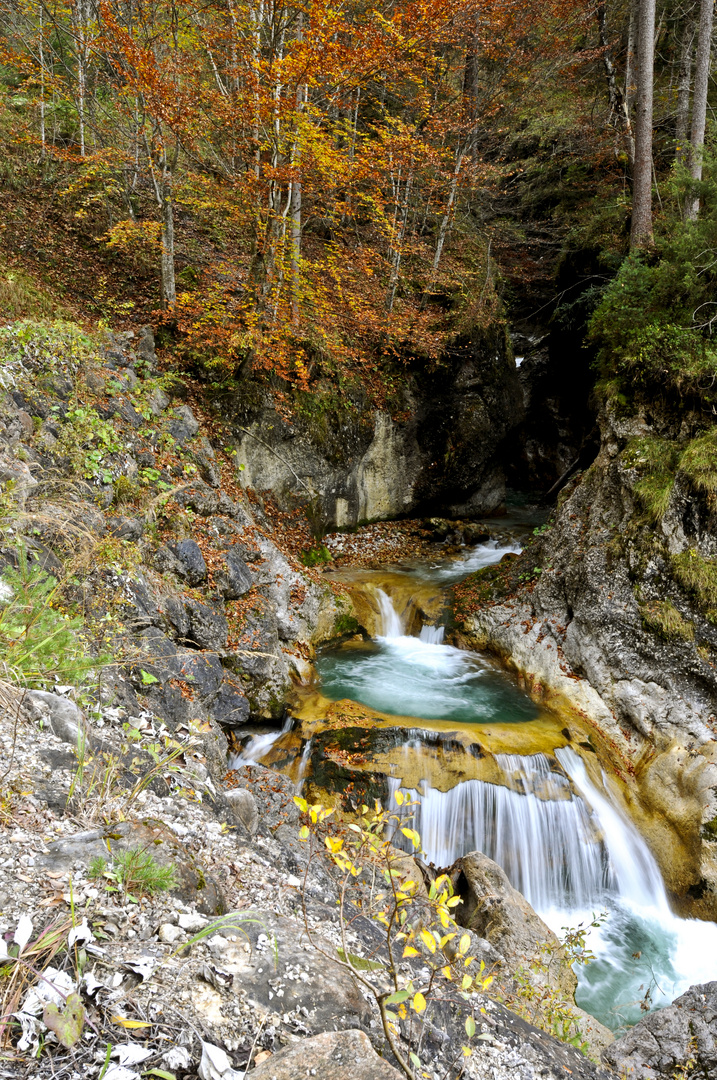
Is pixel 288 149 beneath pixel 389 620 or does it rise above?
above

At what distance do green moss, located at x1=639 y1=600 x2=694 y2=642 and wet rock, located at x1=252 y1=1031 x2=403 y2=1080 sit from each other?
827cm

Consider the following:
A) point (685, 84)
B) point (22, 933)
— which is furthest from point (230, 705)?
point (685, 84)

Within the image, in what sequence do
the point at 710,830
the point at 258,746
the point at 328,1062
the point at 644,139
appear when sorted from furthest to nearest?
the point at 644,139, the point at 258,746, the point at 710,830, the point at 328,1062

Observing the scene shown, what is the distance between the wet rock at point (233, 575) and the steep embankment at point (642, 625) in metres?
4.64

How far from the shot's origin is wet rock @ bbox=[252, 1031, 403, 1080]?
1656 mm

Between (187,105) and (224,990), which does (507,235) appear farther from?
(224,990)

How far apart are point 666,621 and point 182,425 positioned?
8.36 m

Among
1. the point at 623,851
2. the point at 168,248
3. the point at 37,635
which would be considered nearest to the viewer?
the point at 37,635

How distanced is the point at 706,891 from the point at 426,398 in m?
12.2

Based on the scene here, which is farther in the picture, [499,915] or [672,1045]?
[499,915]

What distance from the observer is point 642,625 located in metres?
8.84

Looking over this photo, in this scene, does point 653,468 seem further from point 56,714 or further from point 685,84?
point 685,84

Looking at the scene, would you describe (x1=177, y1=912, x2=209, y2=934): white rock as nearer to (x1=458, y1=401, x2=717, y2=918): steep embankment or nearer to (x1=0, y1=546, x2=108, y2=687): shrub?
(x1=0, y1=546, x2=108, y2=687): shrub

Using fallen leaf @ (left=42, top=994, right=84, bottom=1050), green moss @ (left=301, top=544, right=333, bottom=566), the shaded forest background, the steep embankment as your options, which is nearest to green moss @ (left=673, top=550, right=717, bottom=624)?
the steep embankment
